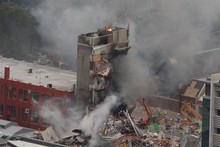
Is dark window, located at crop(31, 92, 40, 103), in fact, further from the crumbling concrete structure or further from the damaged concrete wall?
the damaged concrete wall

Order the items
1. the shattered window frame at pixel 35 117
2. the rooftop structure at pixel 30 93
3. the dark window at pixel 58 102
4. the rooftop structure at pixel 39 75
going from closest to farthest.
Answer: the dark window at pixel 58 102
the rooftop structure at pixel 30 93
the shattered window frame at pixel 35 117
the rooftop structure at pixel 39 75

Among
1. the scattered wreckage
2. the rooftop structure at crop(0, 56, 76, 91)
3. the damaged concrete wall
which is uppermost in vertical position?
the rooftop structure at crop(0, 56, 76, 91)

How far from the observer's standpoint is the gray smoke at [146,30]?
116ft

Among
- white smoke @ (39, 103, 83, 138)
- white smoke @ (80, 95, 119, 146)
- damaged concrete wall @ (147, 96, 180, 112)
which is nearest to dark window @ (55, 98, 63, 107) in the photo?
white smoke @ (39, 103, 83, 138)

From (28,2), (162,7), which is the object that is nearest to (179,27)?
(162,7)

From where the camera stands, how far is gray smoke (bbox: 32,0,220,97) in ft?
116

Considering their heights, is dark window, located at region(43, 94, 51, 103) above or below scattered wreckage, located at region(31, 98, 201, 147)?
above

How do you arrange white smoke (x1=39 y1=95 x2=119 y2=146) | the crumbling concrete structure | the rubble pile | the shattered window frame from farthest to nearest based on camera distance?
1. the shattered window frame
2. the crumbling concrete structure
3. white smoke (x1=39 y1=95 x2=119 y2=146)
4. the rubble pile

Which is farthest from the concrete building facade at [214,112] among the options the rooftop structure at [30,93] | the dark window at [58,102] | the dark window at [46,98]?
the dark window at [46,98]

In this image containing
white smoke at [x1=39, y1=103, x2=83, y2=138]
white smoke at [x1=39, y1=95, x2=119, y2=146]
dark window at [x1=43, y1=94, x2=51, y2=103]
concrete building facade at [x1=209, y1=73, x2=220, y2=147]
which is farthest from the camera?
dark window at [x1=43, y1=94, x2=51, y2=103]

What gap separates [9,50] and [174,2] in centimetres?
1184

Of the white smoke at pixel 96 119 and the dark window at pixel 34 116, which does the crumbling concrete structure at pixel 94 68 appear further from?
the dark window at pixel 34 116

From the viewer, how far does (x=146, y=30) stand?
40719 mm

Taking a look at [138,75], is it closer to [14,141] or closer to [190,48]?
[190,48]
